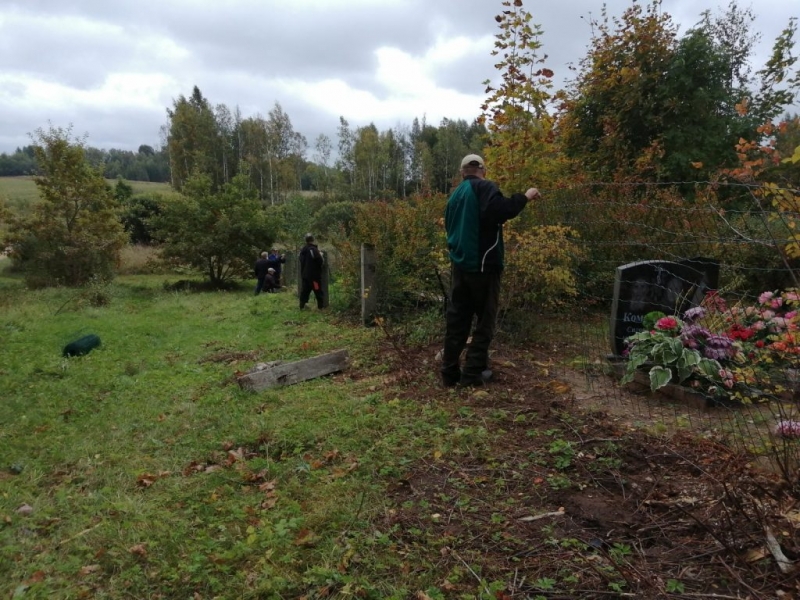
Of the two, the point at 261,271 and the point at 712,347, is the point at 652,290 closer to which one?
the point at 712,347

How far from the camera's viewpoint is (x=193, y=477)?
12.4 feet

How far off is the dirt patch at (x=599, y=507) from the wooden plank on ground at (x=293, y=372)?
7.41 feet

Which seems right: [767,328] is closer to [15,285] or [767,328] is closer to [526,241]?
[526,241]

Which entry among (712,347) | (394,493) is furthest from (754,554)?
(712,347)

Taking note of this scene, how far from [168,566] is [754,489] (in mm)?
3014

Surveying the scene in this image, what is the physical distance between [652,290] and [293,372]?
392cm

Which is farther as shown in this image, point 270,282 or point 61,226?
point 61,226

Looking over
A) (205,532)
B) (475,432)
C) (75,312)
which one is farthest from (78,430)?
(75,312)

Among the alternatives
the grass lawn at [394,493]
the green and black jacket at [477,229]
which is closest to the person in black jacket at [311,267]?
the grass lawn at [394,493]

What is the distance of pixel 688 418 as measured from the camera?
12.8 feet

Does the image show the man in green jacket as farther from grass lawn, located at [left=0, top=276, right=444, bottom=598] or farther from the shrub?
the shrub

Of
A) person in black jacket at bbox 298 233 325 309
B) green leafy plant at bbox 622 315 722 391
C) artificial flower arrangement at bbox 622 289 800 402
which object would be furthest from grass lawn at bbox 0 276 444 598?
person in black jacket at bbox 298 233 325 309

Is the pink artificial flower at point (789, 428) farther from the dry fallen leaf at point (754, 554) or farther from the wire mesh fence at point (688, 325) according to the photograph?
the dry fallen leaf at point (754, 554)

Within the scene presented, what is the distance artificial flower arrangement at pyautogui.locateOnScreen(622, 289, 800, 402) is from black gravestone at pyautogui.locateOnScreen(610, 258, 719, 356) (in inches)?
16.5
